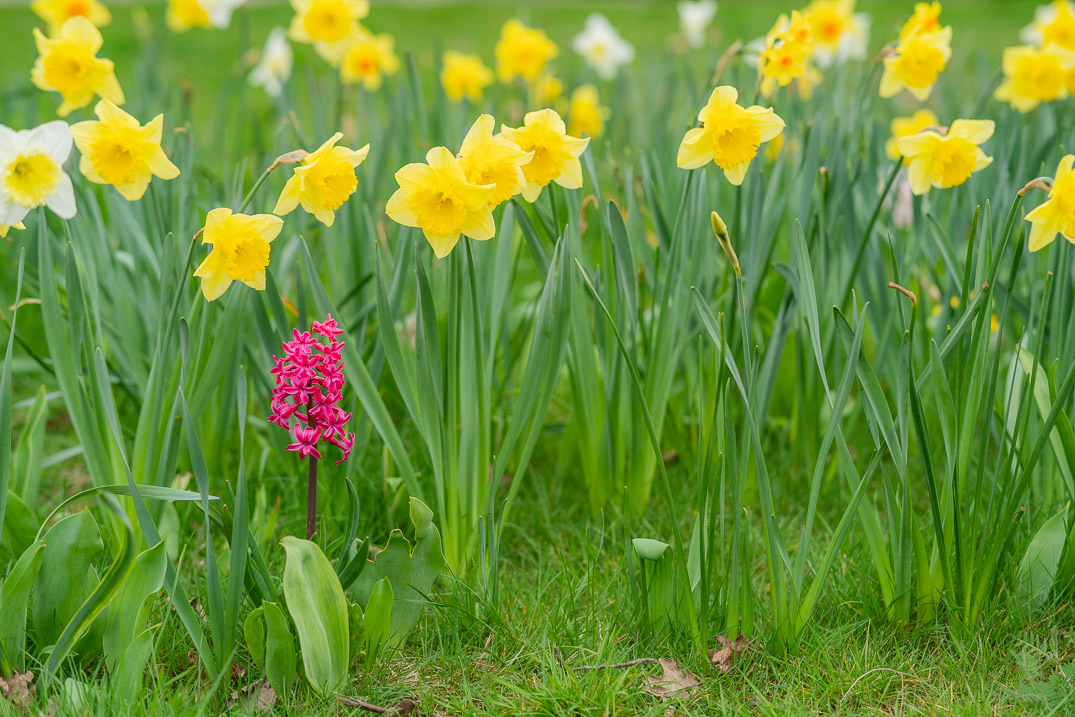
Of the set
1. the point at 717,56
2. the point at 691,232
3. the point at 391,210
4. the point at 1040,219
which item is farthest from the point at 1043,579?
the point at 717,56

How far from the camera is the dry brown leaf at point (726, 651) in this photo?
1.58m

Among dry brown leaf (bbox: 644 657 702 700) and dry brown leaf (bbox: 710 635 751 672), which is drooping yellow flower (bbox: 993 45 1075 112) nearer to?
dry brown leaf (bbox: 710 635 751 672)

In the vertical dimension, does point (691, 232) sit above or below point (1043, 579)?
above

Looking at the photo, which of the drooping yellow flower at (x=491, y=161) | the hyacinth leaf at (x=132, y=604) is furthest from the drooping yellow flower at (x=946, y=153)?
the hyacinth leaf at (x=132, y=604)

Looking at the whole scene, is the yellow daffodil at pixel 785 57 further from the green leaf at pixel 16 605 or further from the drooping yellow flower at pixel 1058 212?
the green leaf at pixel 16 605

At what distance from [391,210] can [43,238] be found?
2.29 feet

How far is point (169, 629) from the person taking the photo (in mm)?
1639

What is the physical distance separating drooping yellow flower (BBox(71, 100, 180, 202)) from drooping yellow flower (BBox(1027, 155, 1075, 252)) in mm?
1552

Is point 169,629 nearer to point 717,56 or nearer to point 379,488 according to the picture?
point 379,488

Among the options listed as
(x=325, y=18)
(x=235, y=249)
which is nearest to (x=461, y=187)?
(x=235, y=249)

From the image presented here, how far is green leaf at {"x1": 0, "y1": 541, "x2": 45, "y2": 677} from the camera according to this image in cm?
147

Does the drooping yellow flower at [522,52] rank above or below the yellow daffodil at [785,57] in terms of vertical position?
above

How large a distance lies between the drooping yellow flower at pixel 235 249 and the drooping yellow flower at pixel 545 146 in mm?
439

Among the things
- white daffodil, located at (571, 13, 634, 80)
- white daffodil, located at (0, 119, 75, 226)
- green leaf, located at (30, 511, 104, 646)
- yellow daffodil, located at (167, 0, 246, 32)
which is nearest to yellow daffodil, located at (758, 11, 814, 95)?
white daffodil, located at (0, 119, 75, 226)
